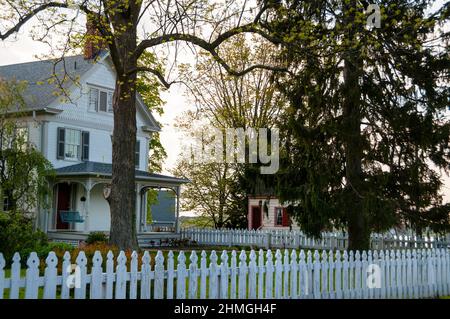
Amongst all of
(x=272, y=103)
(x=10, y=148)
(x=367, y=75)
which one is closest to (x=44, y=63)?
(x=10, y=148)

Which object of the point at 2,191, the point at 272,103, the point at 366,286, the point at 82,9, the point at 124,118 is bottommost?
the point at 366,286

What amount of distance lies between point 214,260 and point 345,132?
6.98 meters

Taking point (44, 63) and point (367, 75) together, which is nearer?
point (367, 75)

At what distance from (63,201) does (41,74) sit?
24.7 ft

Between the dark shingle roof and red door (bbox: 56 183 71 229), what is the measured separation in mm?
4345

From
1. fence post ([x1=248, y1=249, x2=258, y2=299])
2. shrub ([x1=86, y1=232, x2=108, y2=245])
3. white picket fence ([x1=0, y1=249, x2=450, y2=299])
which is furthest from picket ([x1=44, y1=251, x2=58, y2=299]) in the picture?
shrub ([x1=86, y1=232, x2=108, y2=245])

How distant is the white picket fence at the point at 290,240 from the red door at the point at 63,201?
20.4ft

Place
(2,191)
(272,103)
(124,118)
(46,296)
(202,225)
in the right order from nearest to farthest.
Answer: (46,296) → (124,118) → (2,191) → (272,103) → (202,225)

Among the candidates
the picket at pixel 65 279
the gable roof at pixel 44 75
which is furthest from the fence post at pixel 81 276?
the gable roof at pixel 44 75

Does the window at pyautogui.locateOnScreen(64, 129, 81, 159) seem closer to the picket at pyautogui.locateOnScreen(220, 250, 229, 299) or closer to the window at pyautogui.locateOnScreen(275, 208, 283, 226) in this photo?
the window at pyautogui.locateOnScreen(275, 208, 283, 226)

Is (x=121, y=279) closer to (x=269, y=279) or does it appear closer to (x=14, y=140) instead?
(x=269, y=279)

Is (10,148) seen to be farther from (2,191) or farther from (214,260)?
(214,260)

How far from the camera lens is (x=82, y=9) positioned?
1394cm

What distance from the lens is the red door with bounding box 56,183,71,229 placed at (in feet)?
94.8
